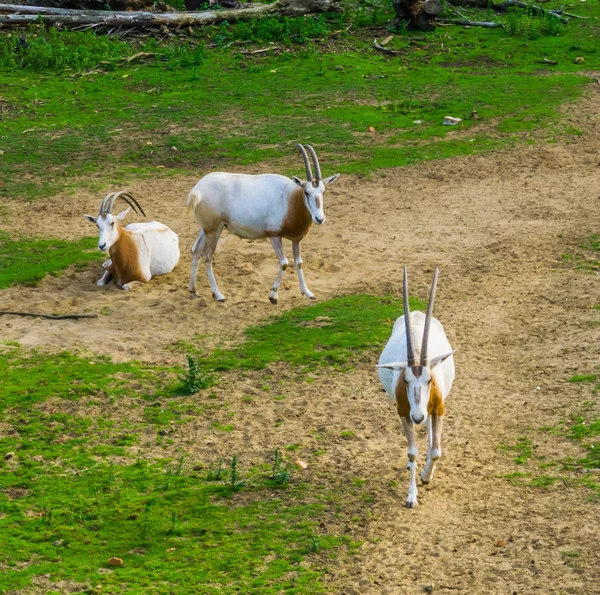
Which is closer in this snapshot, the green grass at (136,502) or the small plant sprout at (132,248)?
the green grass at (136,502)

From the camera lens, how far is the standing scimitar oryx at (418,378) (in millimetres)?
6719

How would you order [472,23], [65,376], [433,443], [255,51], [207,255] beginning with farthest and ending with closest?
[472,23] → [255,51] → [207,255] → [65,376] → [433,443]

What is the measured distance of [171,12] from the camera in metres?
20.6

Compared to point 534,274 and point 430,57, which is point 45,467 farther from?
point 430,57

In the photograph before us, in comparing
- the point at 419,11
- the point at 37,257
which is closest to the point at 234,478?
the point at 37,257

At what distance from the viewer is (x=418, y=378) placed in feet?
22.0

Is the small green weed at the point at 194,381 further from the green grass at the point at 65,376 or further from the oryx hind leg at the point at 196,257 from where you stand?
the oryx hind leg at the point at 196,257

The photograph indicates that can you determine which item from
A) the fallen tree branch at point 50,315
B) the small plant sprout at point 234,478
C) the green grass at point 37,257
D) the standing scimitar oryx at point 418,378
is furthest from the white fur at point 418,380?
the green grass at point 37,257

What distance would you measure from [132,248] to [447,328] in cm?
388

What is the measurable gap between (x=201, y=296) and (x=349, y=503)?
190 inches

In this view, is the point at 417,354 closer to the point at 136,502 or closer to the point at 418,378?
the point at 418,378

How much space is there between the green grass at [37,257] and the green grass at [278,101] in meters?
1.86

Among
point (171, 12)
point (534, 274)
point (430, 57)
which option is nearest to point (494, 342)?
point (534, 274)

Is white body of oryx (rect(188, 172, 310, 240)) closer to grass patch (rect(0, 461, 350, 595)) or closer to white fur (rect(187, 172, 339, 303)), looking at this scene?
white fur (rect(187, 172, 339, 303))
